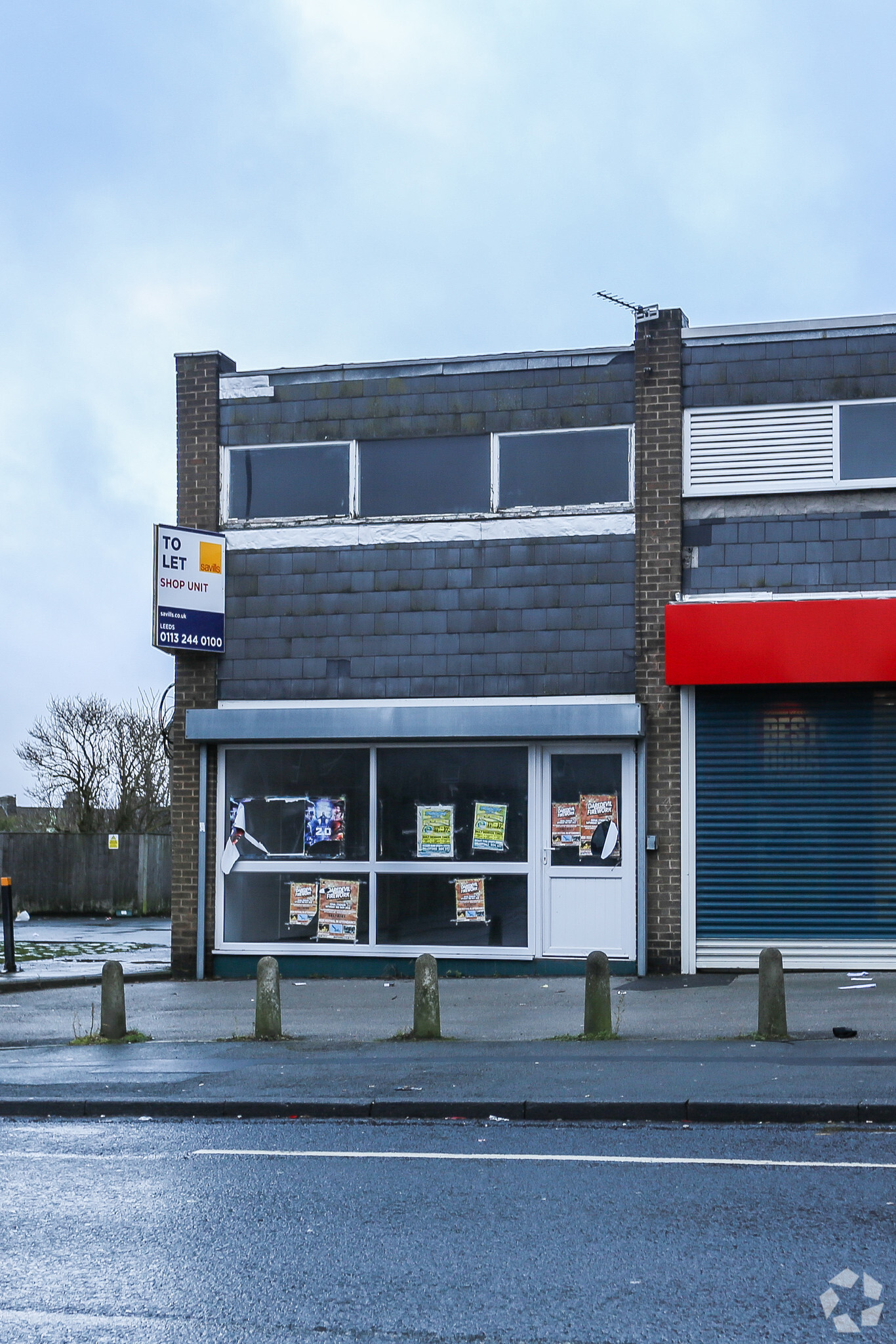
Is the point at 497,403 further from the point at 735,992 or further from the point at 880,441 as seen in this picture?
the point at 735,992

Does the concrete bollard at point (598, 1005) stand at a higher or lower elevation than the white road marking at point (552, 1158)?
higher

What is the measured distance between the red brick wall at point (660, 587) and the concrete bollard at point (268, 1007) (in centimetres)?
491

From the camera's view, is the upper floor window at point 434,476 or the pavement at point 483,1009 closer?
the pavement at point 483,1009

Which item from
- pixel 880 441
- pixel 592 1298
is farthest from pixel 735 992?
pixel 592 1298

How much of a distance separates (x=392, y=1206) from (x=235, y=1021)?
23.1 feet

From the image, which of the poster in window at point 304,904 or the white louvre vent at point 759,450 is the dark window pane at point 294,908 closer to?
the poster in window at point 304,904

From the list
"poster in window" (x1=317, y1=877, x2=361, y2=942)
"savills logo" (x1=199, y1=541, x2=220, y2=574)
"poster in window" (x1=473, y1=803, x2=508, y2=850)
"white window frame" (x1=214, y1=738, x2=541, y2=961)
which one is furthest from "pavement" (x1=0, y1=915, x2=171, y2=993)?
"savills logo" (x1=199, y1=541, x2=220, y2=574)

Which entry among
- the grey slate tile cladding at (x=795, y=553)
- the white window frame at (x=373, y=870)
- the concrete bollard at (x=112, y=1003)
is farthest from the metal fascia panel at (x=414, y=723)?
the concrete bollard at (x=112, y=1003)

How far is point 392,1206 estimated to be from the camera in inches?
264

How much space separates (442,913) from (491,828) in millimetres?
1139

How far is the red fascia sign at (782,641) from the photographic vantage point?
583 inches

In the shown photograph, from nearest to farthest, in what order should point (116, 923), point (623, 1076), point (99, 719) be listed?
point (623, 1076), point (116, 923), point (99, 719)

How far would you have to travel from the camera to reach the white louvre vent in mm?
15469

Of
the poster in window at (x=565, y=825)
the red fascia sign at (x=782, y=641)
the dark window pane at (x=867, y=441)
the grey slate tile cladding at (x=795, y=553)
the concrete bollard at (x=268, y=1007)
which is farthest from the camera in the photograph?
the poster in window at (x=565, y=825)
